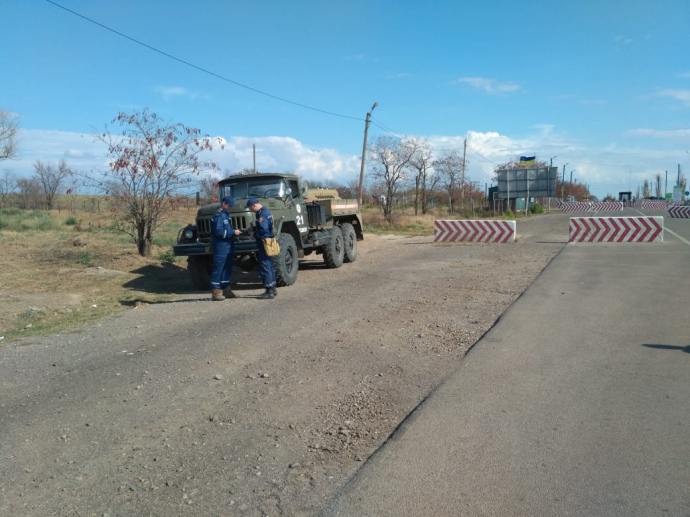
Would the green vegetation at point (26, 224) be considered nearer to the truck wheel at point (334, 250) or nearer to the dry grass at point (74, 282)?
the dry grass at point (74, 282)

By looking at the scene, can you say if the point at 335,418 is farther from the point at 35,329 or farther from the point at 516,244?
the point at 516,244

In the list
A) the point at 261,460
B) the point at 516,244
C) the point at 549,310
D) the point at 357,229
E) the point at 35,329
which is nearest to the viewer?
the point at 261,460

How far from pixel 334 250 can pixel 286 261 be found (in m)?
3.23

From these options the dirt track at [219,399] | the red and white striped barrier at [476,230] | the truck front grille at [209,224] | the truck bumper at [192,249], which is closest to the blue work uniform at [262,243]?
the dirt track at [219,399]

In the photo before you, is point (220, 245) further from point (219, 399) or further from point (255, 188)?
point (219, 399)

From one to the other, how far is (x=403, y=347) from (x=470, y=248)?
1493cm

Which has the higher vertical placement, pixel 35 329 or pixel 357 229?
pixel 357 229

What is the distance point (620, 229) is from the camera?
21.9 meters

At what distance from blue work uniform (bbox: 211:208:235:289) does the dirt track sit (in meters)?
0.54

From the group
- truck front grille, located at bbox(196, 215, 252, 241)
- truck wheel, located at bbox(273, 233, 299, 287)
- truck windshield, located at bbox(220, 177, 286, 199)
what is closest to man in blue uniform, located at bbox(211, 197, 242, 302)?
truck front grille, located at bbox(196, 215, 252, 241)

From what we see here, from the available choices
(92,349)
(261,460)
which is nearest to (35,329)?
(92,349)

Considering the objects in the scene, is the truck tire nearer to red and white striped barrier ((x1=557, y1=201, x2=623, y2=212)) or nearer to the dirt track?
the dirt track

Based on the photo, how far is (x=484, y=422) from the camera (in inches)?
190

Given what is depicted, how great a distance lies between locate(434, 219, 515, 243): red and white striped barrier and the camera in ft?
76.8
